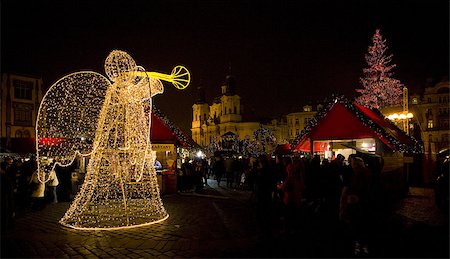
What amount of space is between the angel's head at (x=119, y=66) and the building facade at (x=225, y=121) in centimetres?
7828

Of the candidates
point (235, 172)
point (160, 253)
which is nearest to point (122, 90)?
point (160, 253)

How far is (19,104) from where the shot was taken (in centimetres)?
4488

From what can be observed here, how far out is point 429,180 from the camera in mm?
18750

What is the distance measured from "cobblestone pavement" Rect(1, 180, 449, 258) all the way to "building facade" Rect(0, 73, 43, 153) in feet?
125

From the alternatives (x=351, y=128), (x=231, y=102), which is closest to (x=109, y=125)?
(x=351, y=128)

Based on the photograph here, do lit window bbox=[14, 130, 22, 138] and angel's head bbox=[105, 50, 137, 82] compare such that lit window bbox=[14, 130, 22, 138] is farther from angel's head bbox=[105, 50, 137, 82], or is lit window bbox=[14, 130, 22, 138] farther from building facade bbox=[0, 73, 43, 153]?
angel's head bbox=[105, 50, 137, 82]

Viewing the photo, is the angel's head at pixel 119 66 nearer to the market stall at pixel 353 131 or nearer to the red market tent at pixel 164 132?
the market stall at pixel 353 131

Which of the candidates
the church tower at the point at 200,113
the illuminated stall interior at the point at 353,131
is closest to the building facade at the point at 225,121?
the church tower at the point at 200,113

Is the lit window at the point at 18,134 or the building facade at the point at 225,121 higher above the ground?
the building facade at the point at 225,121

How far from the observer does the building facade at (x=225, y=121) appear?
96.1m

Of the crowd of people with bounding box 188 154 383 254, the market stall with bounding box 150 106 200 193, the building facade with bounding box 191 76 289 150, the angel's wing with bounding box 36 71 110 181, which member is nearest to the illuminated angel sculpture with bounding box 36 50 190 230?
the angel's wing with bounding box 36 71 110 181

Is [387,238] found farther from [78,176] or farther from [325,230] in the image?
[78,176]

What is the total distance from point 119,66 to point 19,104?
Answer: 1635 inches

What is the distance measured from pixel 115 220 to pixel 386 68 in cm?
2693
